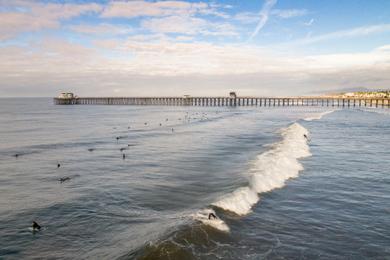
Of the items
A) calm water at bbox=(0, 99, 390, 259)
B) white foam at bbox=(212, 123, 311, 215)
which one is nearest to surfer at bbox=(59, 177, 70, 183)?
calm water at bbox=(0, 99, 390, 259)

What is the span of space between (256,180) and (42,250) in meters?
10.6

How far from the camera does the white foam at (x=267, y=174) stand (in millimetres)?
14492

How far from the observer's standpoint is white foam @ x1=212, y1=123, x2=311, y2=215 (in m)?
14.5

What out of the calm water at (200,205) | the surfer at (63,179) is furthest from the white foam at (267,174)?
the surfer at (63,179)

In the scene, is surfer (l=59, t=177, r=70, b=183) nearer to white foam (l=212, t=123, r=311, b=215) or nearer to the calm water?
the calm water

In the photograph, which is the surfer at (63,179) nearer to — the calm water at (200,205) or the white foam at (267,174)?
the calm water at (200,205)

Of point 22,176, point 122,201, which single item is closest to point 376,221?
point 122,201

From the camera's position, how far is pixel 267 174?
765 inches

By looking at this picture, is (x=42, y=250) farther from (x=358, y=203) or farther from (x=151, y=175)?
(x=358, y=203)

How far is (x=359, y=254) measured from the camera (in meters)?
10.3

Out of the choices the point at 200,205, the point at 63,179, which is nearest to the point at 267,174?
the point at 200,205

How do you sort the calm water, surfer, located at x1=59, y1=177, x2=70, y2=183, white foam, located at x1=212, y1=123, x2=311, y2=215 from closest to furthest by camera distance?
1. the calm water
2. white foam, located at x1=212, y1=123, x2=311, y2=215
3. surfer, located at x1=59, y1=177, x2=70, y2=183

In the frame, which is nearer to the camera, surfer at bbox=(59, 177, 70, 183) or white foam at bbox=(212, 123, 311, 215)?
white foam at bbox=(212, 123, 311, 215)

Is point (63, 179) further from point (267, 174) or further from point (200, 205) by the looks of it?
point (267, 174)
